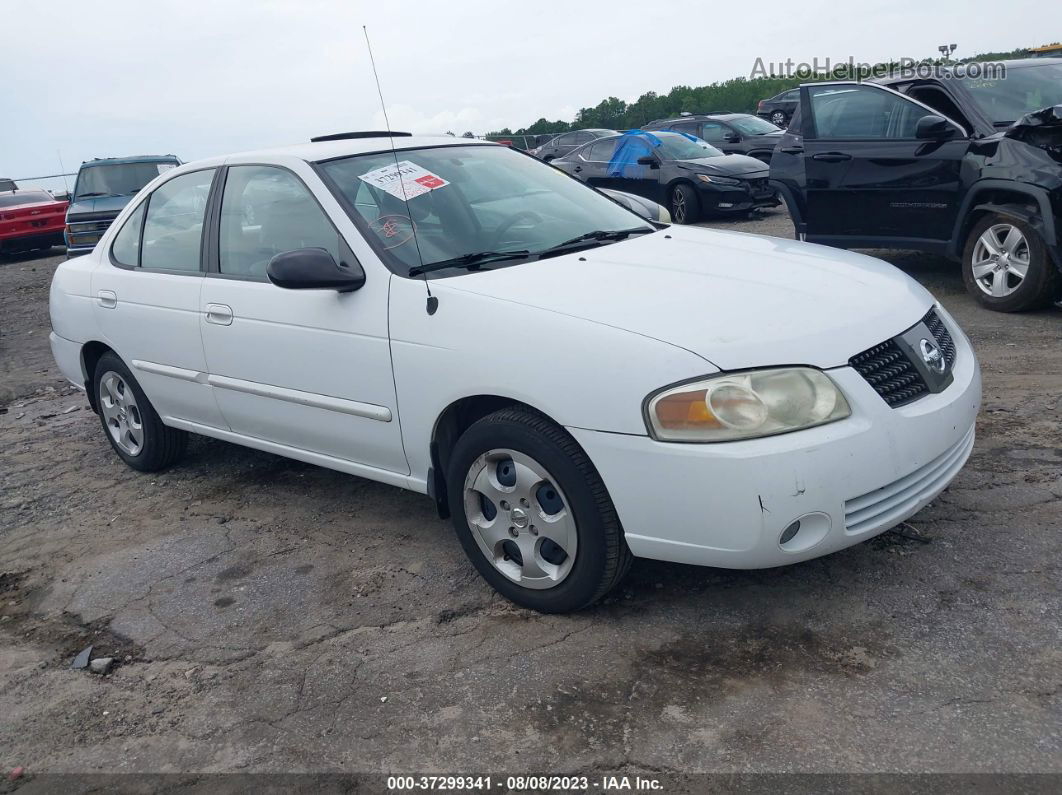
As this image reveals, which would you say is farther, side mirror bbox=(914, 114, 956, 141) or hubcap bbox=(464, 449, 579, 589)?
side mirror bbox=(914, 114, 956, 141)

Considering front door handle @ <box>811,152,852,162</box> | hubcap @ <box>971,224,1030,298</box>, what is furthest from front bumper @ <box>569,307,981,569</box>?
front door handle @ <box>811,152,852,162</box>

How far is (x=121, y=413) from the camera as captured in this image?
211 inches

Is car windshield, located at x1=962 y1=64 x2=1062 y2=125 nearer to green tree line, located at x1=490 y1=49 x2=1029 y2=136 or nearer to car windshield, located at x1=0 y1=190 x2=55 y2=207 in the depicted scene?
car windshield, located at x1=0 y1=190 x2=55 y2=207

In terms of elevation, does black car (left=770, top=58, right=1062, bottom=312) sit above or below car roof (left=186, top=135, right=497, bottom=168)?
below

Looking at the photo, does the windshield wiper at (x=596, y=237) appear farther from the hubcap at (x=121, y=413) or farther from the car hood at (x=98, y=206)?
the car hood at (x=98, y=206)

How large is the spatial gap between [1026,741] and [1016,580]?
0.89m

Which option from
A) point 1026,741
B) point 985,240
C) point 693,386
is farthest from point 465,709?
point 985,240

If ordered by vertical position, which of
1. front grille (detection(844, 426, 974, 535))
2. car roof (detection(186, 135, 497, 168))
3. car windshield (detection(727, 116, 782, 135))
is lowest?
front grille (detection(844, 426, 974, 535))

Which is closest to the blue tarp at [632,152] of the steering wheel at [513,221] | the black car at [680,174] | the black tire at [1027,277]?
the black car at [680,174]

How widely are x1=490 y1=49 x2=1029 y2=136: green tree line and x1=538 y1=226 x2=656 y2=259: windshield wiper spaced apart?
32.7 m

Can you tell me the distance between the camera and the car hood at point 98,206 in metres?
13.4

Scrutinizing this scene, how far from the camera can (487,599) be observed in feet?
11.5

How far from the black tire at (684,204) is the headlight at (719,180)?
22cm

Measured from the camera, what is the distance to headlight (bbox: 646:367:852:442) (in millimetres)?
2805
